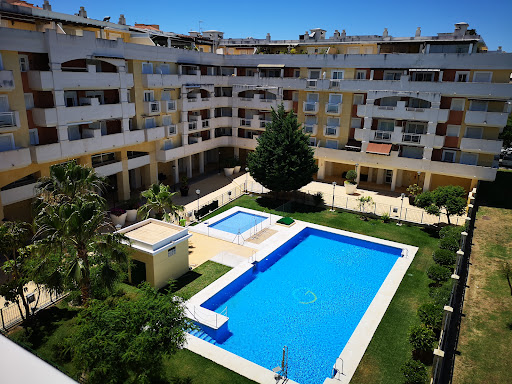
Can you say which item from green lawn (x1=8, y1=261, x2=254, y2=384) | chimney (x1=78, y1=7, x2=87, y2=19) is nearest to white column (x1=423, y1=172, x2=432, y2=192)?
green lawn (x1=8, y1=261, x2=254, y2=384)

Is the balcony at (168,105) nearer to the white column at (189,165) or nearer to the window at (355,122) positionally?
the white column at (189,165)

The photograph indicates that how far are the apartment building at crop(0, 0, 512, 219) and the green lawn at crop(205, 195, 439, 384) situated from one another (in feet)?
31.9

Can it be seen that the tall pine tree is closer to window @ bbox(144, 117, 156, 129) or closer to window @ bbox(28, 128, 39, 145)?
window @ bbox(144, 117, 156, 129)

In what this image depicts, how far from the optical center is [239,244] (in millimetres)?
32062

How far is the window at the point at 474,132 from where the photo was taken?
39.0 metres

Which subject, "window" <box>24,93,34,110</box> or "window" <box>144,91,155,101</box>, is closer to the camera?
"window" <box>24,93,34,110</box>

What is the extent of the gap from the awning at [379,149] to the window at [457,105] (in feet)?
23.6

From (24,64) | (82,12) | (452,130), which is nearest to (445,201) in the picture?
(452,130)

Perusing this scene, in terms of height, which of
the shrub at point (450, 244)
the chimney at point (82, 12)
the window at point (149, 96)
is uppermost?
the chimney at point (82, 12)

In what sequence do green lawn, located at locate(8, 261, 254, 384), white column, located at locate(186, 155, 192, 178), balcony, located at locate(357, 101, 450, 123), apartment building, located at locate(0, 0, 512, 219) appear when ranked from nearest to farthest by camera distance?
green lawn, located at locate(8, 261, 254, 384) → apartment building, located at locate(0, 0, 512, 219) → balcony, located at locate(357, 101, 450, 123) → white column, located at locate(186, 155, 192, 178)

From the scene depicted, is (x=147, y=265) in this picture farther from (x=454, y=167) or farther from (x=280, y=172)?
(x=454, y=167)

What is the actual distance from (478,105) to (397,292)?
23491 mm

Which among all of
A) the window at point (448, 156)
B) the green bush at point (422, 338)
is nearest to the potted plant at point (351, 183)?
the window at point (448, 156)

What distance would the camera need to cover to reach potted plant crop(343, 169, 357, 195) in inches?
1730
